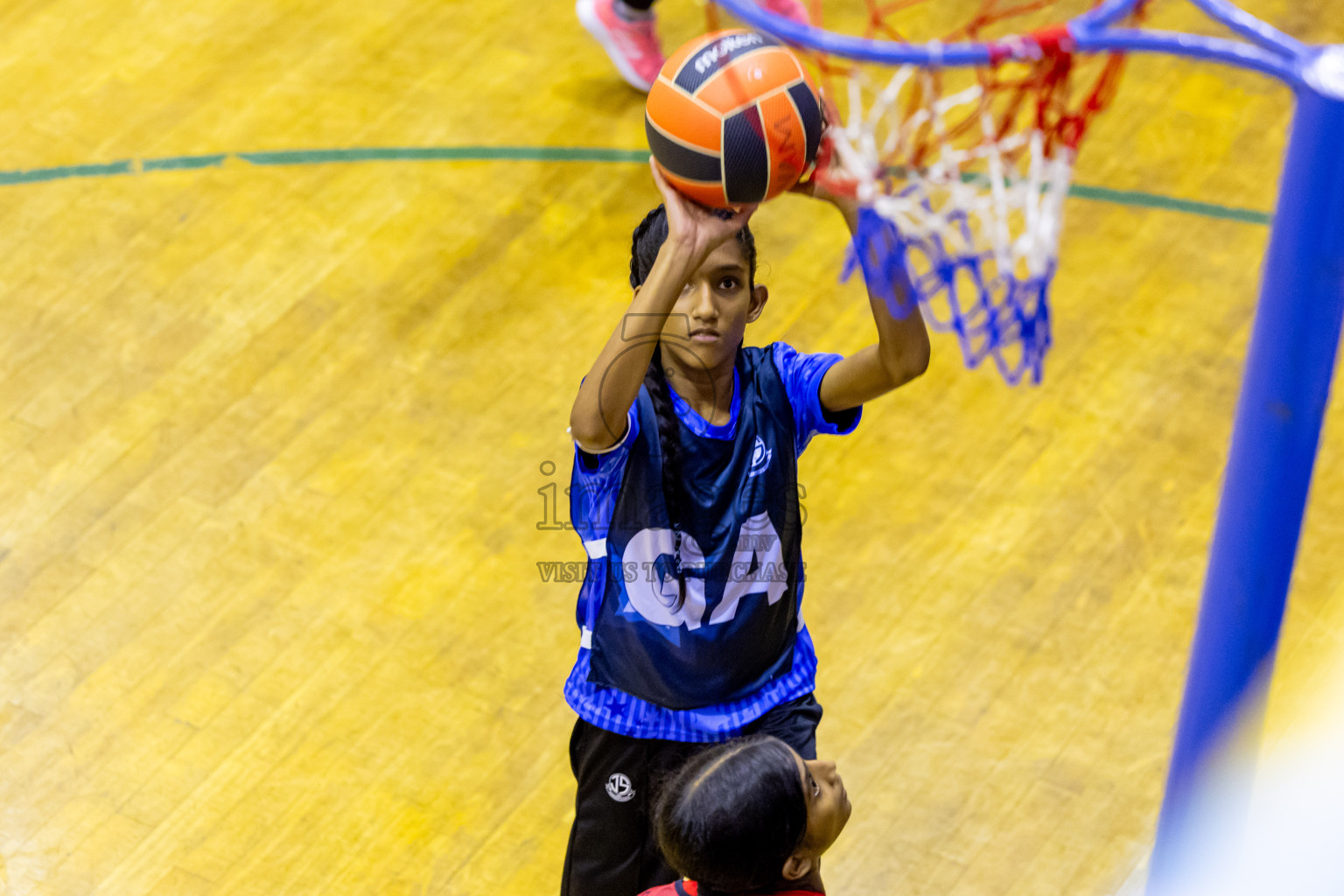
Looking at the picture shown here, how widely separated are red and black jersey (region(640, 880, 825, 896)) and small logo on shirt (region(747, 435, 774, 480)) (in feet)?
1.92

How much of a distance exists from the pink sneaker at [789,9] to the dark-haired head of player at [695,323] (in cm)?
33

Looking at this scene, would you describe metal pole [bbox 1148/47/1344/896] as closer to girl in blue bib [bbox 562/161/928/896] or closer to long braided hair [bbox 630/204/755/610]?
girl in blue bib [bbox 562/161/928/896]

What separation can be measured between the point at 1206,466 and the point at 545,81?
2297 millimetres

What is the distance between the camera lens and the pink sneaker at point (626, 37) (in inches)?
182

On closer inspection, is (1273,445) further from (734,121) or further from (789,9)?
(789,9)

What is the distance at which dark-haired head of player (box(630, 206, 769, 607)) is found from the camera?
2.19 meters

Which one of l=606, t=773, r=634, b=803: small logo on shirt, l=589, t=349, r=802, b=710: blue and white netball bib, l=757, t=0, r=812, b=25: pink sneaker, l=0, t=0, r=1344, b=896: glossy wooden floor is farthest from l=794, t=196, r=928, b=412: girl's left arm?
l=0, t=0, r=1344, b=896: glossy wooden floor

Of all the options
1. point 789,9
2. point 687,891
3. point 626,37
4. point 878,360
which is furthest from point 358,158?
point 687,891

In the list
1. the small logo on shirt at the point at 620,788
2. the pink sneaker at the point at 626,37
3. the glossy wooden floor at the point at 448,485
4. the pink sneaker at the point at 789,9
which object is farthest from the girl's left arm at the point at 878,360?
the pink sneaker at the point at 626,37

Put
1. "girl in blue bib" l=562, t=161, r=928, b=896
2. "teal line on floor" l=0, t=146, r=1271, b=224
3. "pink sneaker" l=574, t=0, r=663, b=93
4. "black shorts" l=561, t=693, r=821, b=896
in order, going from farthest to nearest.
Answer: "pink sneaker" l=574, t=0, r=663, b=93, "teal line on floor" l=0, t=146, r=1271, b=224, "black shorts" l=561, t=693, r=821, b=896, "girl in blue bib" l=562, t=161, r=928, b=896

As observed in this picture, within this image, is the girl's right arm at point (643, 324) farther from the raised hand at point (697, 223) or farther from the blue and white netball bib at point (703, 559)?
the blue and white netball bib at point (703, 559)

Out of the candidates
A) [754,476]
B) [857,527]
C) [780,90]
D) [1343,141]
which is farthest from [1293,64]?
[857,527]

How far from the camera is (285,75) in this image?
4.78 m

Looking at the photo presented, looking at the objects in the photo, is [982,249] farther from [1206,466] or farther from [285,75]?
[285,75]
